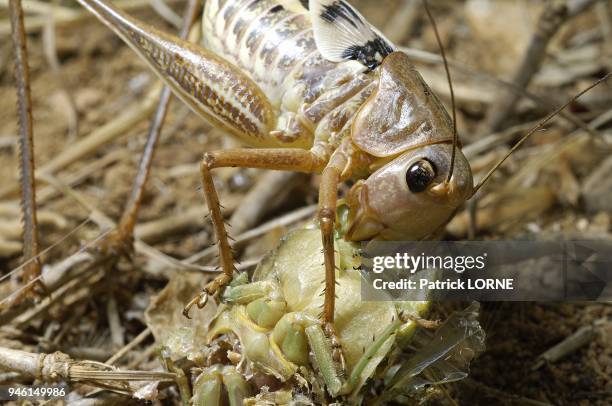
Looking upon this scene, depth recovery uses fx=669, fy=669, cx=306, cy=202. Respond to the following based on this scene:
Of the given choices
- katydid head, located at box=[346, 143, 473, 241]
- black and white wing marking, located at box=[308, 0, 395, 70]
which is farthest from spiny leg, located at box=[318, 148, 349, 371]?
black and white wing marking, located at box=[308, 0, 395, 70]

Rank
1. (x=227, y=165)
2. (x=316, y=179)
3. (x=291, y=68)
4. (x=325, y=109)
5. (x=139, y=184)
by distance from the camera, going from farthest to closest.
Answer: (x=316, y=179) → (x=139, y=184) → (x=291, y=68) → (x=325, y=109) → (x=227, y=165)

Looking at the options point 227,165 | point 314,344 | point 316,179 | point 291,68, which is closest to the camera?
point 314,344

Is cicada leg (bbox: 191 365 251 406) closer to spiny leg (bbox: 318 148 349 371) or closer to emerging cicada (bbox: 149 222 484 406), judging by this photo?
emerging cicada (bbox: 149 222 484 406)

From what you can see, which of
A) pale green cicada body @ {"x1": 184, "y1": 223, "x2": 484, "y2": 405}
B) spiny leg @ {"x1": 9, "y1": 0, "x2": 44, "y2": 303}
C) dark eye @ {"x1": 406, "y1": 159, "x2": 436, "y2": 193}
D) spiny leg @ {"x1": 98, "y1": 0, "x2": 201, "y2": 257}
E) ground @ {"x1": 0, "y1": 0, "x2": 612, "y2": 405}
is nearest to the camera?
pale green cicada body @ {"x1": 184, "y1": 223, "x2": 484, "y2": 405}

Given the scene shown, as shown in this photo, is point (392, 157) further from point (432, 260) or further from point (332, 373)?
point (332, 373)

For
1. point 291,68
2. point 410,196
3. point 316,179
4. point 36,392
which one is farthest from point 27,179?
point 410,196

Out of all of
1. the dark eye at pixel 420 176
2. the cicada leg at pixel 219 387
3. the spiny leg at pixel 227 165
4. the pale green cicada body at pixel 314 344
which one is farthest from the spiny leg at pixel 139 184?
the dark eye at pixel 420 176

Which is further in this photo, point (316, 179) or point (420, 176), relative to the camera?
point (316, 179)

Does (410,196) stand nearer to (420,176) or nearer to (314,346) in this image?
(420,176)
